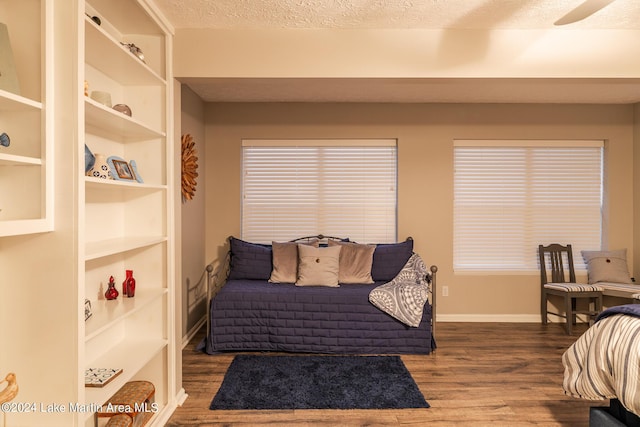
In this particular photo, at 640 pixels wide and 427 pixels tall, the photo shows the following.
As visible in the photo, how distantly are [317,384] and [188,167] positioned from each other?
7.69ft

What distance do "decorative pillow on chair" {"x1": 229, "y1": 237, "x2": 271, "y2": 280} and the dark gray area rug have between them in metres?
0.95

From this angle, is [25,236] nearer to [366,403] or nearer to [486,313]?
[366,403]

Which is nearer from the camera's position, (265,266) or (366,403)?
(366,403)

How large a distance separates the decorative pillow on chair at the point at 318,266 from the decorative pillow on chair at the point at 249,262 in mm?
386

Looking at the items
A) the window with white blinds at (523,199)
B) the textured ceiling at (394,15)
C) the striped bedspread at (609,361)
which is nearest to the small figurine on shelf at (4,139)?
the textured ceiling at (394,15)

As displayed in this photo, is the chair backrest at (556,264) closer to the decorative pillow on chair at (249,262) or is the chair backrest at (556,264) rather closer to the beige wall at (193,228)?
the decorative pillow on chair at (249,262)

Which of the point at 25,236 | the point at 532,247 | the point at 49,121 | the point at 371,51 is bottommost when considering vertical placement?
the point at 532,247

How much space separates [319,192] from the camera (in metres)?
4.91

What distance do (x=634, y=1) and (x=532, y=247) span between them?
309 centimetres

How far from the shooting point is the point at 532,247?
491 centimetres

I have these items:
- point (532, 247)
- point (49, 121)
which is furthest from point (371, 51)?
point (532, 247)

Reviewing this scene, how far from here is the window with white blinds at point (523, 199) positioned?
491 cm

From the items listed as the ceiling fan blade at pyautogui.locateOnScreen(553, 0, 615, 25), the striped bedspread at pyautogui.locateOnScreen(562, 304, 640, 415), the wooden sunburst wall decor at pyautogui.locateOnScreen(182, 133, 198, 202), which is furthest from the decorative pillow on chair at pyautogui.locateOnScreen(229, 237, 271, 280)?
the ceiling fan blade at pyautogui.locateOnScreen(553, 0, 615, 25)

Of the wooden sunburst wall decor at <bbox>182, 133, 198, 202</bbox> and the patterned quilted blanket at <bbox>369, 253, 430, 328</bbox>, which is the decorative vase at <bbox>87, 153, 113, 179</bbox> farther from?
the patterned quilted blanket at <bbox>369, 253, 430, 328</bbox>
